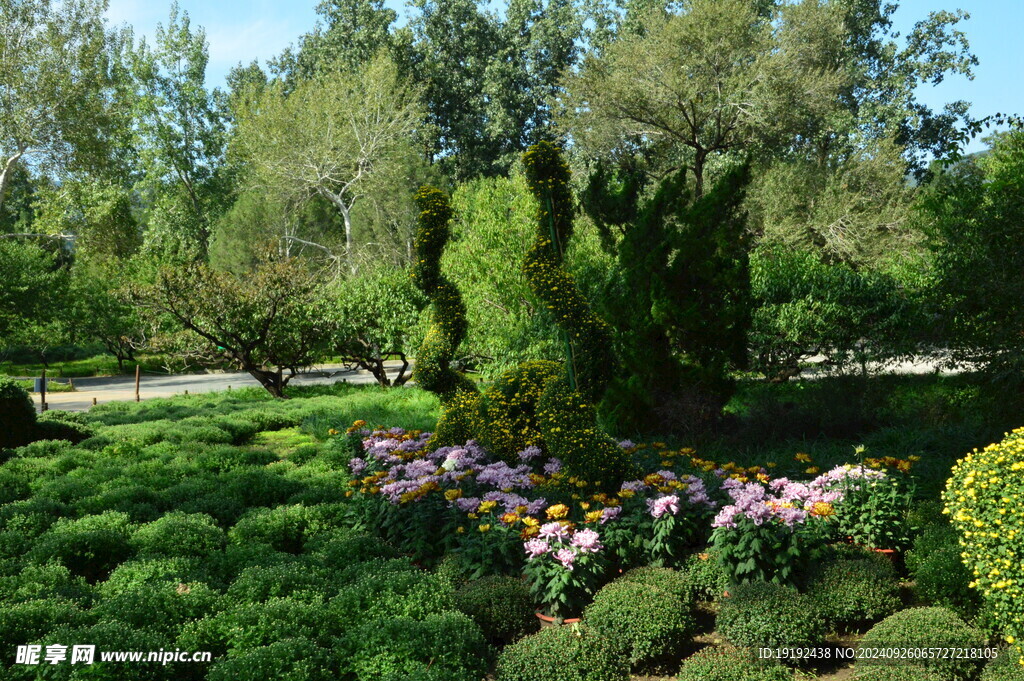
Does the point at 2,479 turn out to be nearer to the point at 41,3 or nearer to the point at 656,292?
the point at 656,292

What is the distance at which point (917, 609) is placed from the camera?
177 inches

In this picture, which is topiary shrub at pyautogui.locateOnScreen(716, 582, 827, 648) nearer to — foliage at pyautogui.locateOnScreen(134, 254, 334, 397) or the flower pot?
the flower pot

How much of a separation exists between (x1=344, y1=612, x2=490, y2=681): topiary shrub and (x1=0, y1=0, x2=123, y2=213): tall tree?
30.7m

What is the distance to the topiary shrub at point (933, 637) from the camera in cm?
408

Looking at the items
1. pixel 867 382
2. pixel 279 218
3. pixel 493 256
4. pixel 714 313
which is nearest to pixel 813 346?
pixel 867 382

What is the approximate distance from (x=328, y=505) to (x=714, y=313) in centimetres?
545

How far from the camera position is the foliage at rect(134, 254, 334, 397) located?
15.9 m

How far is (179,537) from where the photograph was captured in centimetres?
627

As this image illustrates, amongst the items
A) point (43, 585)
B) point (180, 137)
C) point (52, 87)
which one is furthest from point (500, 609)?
point (180, 137)

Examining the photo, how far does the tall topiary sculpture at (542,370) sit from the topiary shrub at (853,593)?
1.93 m

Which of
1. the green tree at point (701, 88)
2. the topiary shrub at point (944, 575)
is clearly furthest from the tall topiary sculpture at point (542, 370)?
the green tree at point (701, 88)

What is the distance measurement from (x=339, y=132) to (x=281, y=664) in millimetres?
28691

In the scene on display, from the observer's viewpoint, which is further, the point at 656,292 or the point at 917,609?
the point at 656,292

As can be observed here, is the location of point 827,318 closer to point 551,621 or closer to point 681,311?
point 681,311
